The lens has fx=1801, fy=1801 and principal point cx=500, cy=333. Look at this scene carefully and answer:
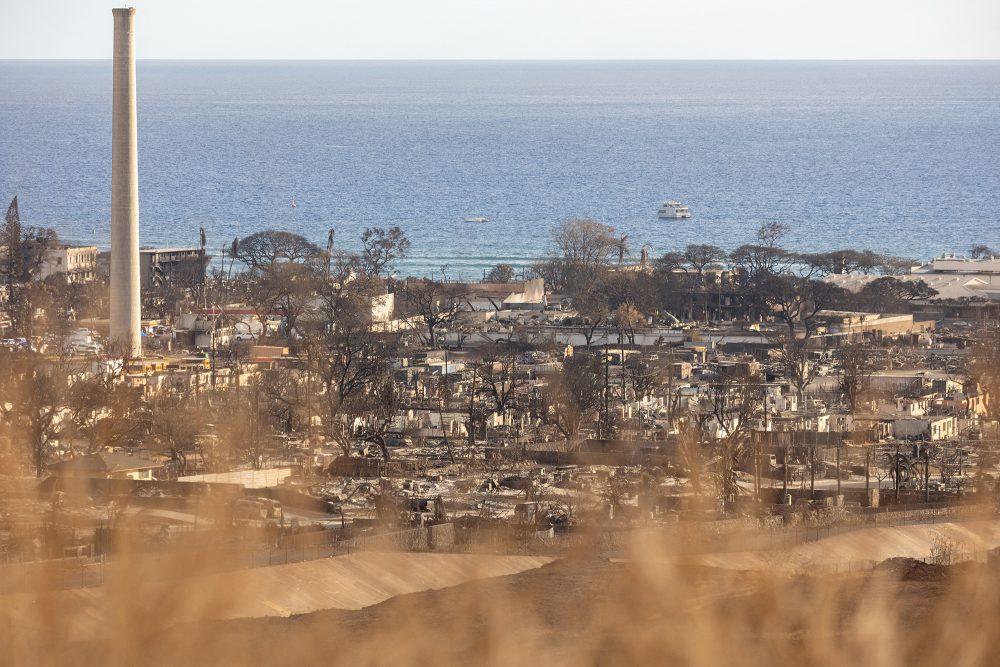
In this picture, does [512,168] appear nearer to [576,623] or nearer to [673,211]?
[673,211]

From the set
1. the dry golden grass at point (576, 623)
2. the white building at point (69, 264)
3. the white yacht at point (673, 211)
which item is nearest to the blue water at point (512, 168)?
the white yacht at point (673, 211)

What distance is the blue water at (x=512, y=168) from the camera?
132 ft

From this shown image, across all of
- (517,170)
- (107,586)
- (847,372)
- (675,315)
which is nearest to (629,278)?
(675,315)

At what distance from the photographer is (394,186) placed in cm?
5256

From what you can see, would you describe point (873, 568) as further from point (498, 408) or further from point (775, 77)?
point (775, 77)

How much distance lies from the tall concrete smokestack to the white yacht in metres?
24.5

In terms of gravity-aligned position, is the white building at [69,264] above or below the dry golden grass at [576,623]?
below

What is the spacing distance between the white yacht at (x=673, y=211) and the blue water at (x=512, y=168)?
605 mm

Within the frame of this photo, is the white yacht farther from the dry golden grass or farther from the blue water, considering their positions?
the dry golden grass

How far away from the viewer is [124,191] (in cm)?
2044

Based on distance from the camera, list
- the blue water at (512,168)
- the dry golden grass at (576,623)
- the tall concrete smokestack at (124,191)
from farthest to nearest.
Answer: the blue water at (512,168)
the tall concrete smokestack at (124,191)
the dry golden grass at (576,623)

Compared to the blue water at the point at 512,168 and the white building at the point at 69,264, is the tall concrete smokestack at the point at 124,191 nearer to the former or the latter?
the white building at the point at 69,264

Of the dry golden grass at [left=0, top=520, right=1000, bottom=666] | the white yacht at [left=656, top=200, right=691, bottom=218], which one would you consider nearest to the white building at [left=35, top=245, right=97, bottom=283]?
the dry golden grass at [left=0, top=520, right=1000, bottom=666]

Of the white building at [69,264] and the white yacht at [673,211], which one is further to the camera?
the white yacht at [673,211]
